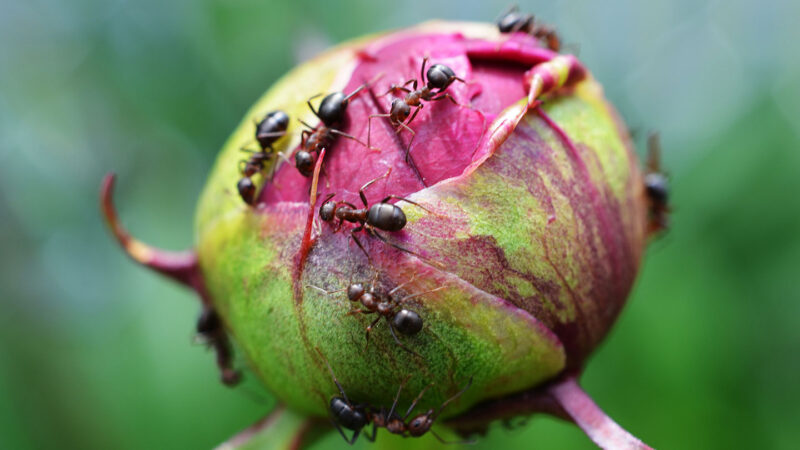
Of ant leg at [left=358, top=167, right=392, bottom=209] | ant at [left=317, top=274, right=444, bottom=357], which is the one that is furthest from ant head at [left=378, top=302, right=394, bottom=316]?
ant leg at [left=358, top=167, right=392, bottom=209]

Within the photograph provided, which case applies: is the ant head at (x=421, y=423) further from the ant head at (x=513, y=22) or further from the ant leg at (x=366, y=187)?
the ant head at (x=513, y=22)

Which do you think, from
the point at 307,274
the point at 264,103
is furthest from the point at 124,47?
the point at 307,274

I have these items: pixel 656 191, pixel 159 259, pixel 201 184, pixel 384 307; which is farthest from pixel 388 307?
pixel 201 184

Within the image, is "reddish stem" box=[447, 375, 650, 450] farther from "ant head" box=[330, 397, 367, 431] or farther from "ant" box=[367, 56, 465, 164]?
"ant" box=[367, 56, 465, 164]

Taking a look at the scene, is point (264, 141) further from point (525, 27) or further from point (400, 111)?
point (525, 27)

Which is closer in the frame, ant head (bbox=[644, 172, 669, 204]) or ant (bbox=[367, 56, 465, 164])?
ant (bbox=[367, 56, 465, 164])

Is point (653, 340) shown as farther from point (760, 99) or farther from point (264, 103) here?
point (264, 103)

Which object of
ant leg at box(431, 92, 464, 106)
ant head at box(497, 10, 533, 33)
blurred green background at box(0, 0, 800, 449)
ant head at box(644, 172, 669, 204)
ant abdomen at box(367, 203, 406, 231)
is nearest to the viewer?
ant abdomen at box(367, 203, 406, 231)
